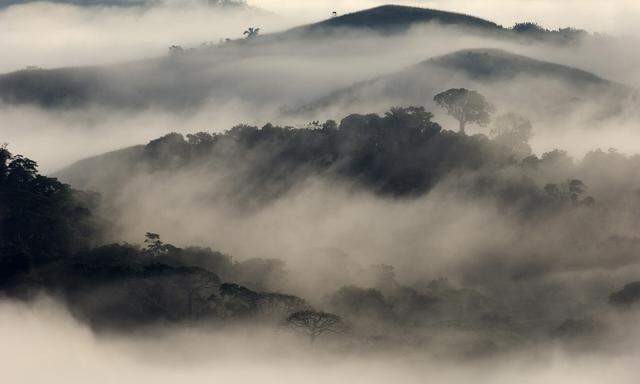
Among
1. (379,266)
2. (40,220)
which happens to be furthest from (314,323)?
(40,220)

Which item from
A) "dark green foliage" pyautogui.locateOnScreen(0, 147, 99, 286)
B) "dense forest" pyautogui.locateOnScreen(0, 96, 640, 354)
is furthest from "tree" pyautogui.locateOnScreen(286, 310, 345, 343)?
"dark green foliage" pyautogui.locateOnScreen(0, 147, 99, 286)

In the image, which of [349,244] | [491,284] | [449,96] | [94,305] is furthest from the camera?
[449,96]

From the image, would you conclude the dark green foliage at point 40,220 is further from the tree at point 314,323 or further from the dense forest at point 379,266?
the tree at point 314,323

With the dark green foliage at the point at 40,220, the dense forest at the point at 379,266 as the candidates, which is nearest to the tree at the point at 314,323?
the dense forest at the point at 379,266

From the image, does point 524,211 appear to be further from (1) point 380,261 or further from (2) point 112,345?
(2) point 112,345

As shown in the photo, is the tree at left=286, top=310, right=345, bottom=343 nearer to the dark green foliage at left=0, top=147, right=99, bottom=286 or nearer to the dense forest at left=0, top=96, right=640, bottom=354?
the dense forest at left=0, top=96, right=640, bottom=354

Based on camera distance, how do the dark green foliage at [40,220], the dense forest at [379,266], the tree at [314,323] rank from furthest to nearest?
1. the dark green foliage at [40,220]
2. the dense forest at [379,266]
3. the tree at [314,323]

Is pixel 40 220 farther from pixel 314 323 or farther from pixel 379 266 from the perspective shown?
pixel 314 323

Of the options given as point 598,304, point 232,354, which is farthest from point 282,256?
point 598,304

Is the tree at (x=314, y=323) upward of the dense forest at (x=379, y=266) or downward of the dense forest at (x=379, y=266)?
downward
